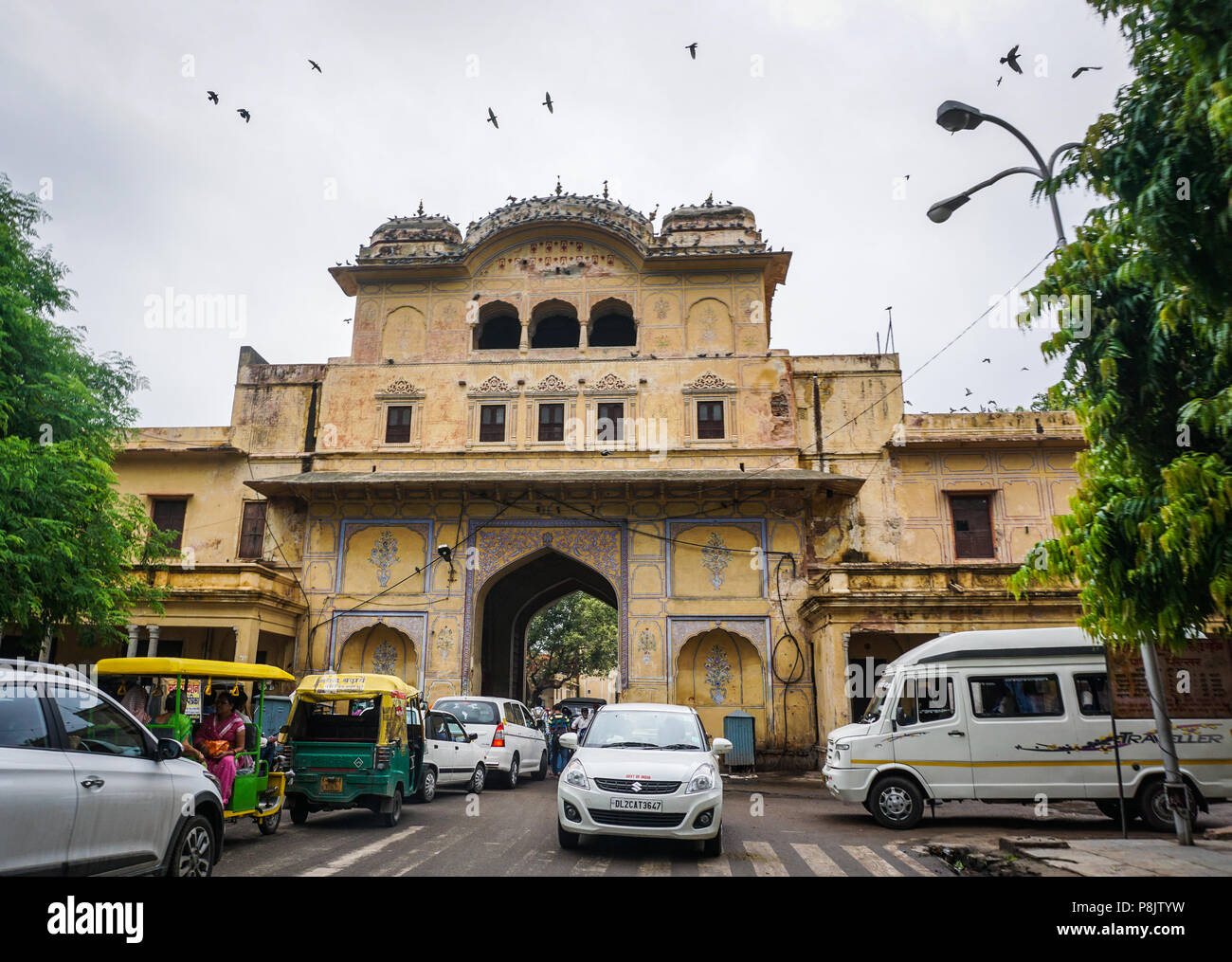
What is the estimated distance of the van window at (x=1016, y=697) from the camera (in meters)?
11.1

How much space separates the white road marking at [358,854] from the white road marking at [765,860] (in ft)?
12.1

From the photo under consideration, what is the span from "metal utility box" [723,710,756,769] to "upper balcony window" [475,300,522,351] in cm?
Result: 1153

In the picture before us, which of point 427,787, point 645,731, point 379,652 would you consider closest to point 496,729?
point 427,787

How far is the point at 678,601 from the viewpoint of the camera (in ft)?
67.3

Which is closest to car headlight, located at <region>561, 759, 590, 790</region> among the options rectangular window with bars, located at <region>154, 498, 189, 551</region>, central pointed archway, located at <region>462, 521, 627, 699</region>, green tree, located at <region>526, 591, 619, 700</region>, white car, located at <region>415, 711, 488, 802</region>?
white car, located at <region>415, 711, 488, 802</region>

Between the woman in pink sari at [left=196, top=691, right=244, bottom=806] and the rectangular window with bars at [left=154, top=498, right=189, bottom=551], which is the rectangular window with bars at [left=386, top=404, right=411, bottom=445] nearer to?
the rectangular window with bars at [left=154, top=498, right=189, bottom=551]

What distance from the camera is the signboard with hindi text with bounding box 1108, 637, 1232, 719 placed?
10.7m

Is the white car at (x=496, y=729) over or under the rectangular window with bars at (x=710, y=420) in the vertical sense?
under

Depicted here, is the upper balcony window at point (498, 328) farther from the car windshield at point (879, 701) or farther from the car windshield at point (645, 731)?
the car windshield at point (645, 731)

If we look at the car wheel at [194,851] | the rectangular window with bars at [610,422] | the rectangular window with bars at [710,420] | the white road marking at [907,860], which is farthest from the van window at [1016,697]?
the rectangular window with bars at [610,422]

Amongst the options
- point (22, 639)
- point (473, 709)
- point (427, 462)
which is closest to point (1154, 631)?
point (473, 709)

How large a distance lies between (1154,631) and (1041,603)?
11575 mm

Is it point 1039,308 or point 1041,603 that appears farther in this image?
point 1041,603

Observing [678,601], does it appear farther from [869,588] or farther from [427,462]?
[427,462]
